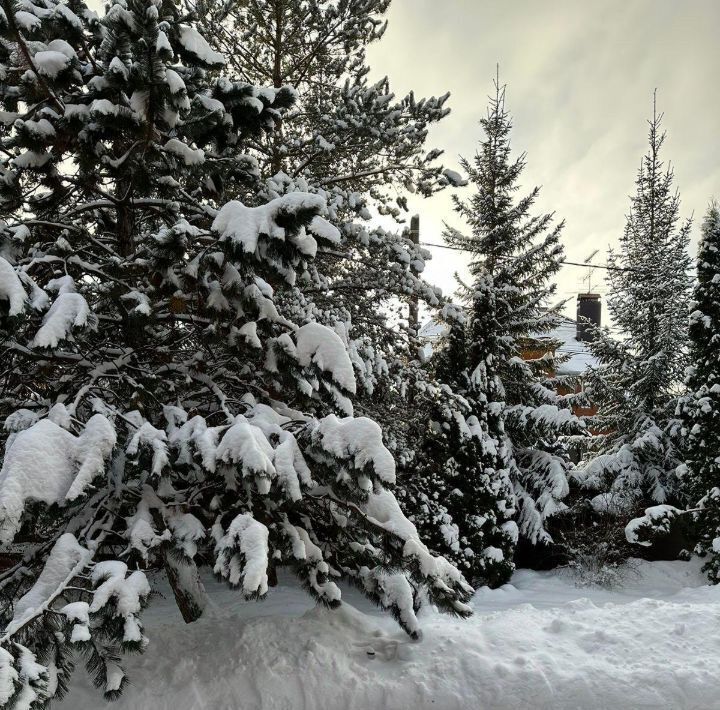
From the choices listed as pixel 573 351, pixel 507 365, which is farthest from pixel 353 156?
pixel 573 351

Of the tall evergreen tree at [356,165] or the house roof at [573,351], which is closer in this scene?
the tall evergreen tree at [356,165]

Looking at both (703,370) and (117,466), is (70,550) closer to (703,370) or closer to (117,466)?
(117,466)

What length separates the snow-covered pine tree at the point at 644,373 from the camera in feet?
37.0

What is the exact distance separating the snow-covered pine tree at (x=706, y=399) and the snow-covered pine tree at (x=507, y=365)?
220 cm

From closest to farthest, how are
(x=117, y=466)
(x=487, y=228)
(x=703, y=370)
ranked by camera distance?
1. (x=117, y=466)
2. (x=703, y=370)
3. (x=487, y=228)

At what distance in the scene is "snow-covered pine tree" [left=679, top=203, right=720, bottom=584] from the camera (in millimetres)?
9250

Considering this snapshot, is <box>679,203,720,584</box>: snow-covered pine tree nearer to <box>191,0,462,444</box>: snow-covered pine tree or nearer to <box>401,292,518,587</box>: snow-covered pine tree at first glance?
<box>401,292,518,587</box>: snow-covered pine tree

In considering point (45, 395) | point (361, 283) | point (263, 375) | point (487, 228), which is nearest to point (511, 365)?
point (487, 228)

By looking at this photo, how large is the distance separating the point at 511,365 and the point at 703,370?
3464 millimetres

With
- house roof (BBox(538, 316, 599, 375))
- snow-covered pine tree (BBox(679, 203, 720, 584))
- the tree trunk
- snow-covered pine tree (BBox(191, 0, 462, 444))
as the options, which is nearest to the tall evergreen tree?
snow-covered pine tree (BBox(191, 0, 462, 444))

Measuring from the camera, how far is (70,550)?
3.08 metres

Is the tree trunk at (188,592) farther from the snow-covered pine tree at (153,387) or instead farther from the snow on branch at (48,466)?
the snow on branch at (48,466)

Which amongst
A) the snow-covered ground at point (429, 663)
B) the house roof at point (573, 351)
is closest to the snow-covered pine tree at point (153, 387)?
the snow-covered ground at point (429, 663)

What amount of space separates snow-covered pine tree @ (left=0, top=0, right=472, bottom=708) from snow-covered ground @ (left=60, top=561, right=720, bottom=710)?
351 millimetres
